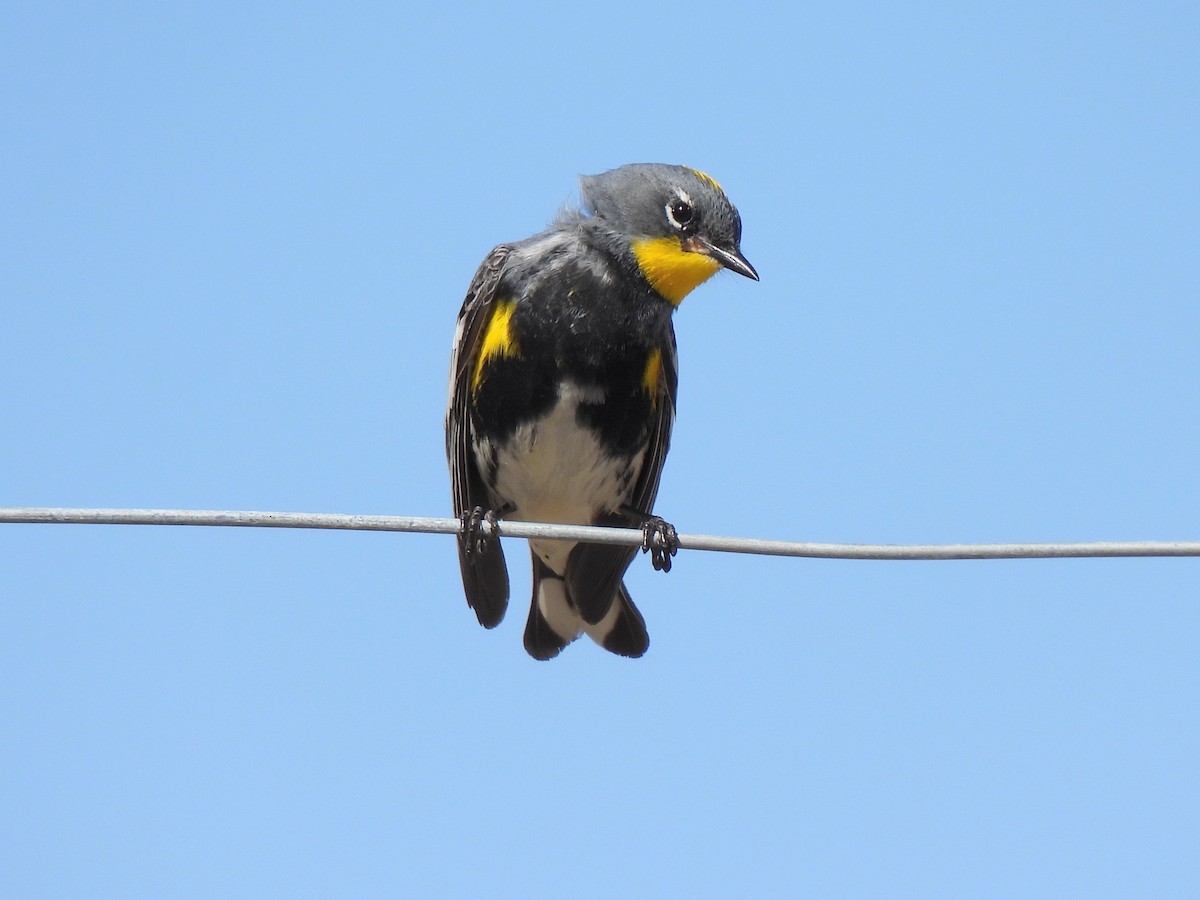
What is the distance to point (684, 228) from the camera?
7.41 m

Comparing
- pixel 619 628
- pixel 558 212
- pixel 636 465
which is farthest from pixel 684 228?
pixel 619 628

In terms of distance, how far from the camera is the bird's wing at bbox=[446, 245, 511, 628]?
744 cm

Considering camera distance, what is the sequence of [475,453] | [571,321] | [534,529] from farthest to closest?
[475,453] → [571,321] → [534,529]

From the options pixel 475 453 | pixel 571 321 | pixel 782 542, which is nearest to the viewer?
pixel 782 542

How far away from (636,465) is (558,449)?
0.54m

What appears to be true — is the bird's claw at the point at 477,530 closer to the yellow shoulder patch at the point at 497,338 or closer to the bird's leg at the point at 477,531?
the bird's leg at the point at 477,531

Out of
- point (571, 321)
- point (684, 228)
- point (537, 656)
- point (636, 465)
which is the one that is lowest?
point (537, 656)

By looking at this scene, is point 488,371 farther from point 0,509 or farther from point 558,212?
point 0,509

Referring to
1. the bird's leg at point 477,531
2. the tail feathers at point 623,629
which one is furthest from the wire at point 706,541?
the tail feathers at point 623,629

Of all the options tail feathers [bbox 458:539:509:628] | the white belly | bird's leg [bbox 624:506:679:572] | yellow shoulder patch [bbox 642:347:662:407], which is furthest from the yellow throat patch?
tail feathers [bbox 458:539:509:628]

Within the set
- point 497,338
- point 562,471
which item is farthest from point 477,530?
point 497,338

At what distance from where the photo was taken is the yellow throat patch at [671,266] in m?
7.29

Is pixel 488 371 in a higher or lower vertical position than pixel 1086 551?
higher

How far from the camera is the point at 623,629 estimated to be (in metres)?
8.30
